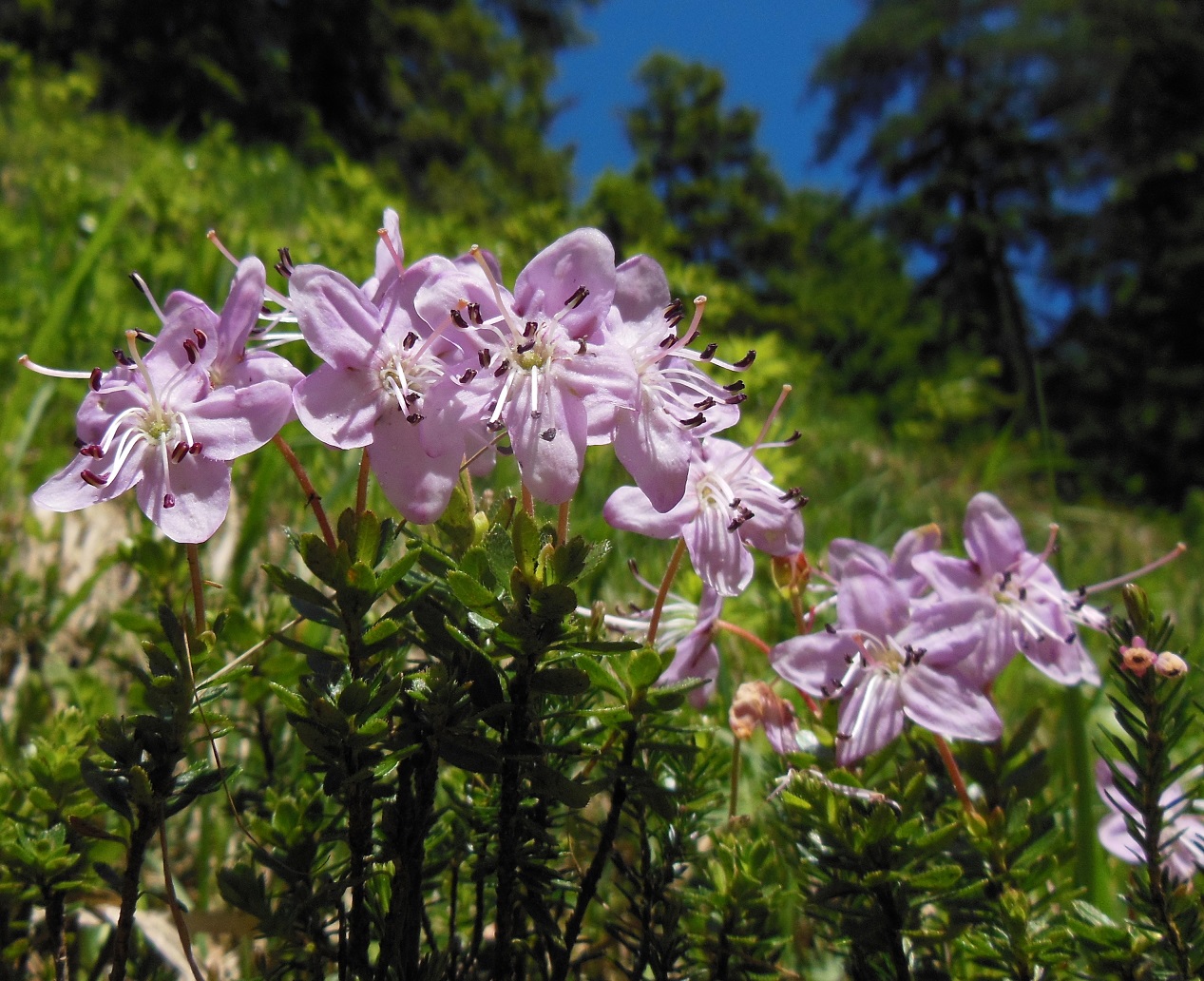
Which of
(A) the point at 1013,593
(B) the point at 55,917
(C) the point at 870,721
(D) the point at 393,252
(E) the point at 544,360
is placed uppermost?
(D) the point at 393,252

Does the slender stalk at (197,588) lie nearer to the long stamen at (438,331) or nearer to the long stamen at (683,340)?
the long stamen at (438,331)

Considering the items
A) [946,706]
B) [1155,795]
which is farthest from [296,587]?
[1155,795]

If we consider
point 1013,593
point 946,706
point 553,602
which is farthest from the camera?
point 1013,593

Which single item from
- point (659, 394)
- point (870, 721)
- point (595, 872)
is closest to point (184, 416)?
point (659, 394)

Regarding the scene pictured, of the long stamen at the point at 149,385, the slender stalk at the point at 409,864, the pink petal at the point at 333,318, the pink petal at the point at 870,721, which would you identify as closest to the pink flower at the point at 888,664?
the pink petal at the point at 870,721

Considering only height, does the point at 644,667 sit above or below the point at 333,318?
below

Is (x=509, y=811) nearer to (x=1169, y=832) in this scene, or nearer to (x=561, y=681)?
(x=561, y=681)

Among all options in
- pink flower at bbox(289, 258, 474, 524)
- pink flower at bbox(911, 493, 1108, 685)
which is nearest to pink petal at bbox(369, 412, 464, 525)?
pink flower at bbox(289, 258, 474, 524)

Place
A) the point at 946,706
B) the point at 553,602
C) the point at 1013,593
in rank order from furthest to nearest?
the point at 1013,593 < the point at 946,706 < the point at 553,602

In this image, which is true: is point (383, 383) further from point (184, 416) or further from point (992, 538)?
point (992, 538)

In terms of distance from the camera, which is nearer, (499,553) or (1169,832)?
(499,553)
